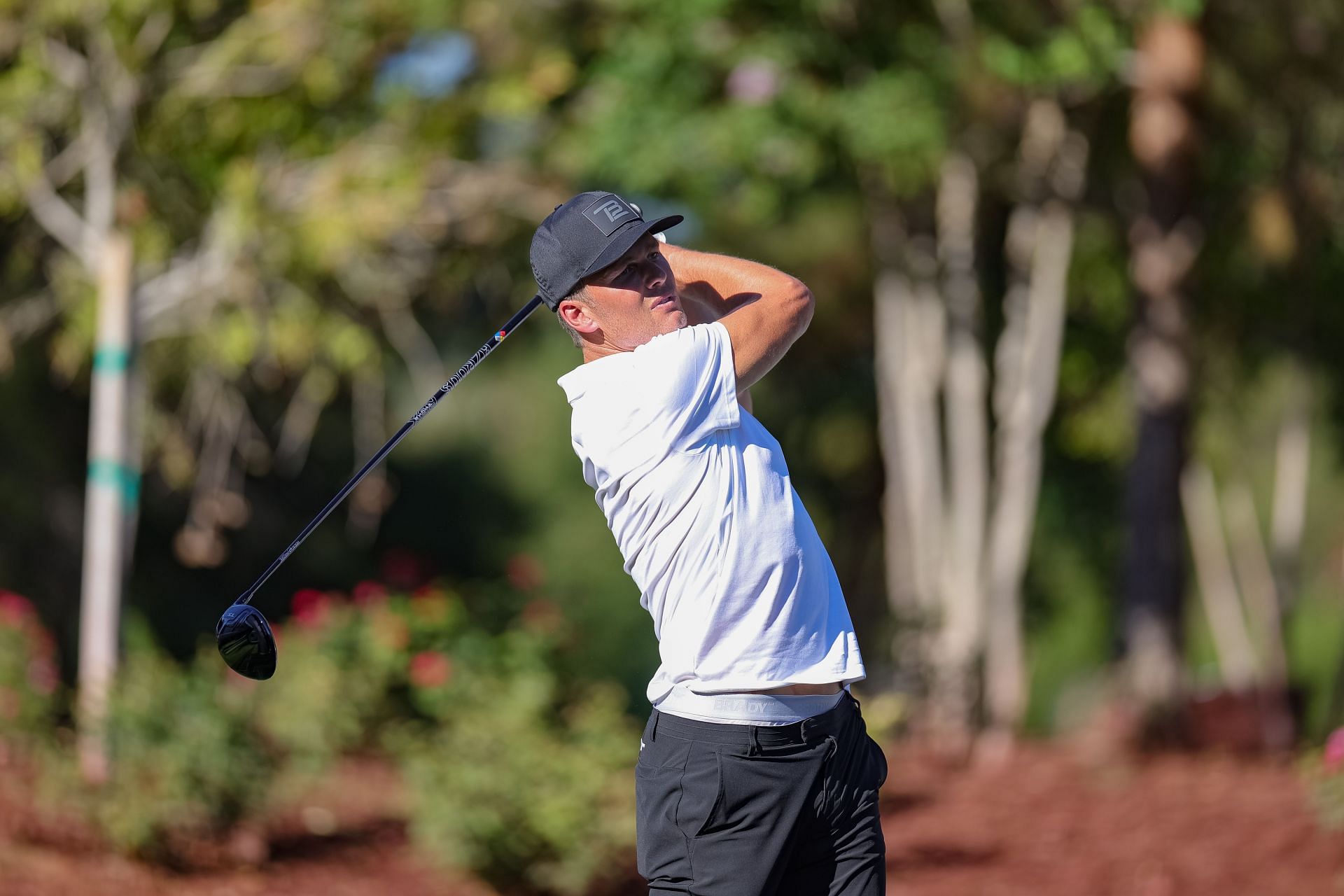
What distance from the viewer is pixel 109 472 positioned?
6859 mm

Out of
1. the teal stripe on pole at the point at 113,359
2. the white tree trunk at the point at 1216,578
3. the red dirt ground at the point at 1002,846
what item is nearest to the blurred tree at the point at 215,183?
the teal stripe on pole at the point at 113,359

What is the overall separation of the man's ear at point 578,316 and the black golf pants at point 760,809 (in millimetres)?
745

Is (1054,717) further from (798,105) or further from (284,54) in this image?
(284,54)

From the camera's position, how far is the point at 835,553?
16.1 meters

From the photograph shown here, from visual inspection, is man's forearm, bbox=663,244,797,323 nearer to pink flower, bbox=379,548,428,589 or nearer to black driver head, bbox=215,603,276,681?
black driver head, bbox=215,603,276,681

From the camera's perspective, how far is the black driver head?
126 inches

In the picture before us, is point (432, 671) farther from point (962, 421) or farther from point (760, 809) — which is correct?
point (760, 809)

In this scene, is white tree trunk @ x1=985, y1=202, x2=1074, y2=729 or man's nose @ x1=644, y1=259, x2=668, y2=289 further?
white tree trunk @ x1=985, y1=202, x2=1074, y2=729

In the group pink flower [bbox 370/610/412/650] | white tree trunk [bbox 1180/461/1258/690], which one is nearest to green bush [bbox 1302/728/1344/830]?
pink flower [bbox 370/610/412/650]

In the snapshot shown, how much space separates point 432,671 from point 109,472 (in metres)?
1.82

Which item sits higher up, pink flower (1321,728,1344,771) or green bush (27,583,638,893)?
green bush (27,583,638,893)

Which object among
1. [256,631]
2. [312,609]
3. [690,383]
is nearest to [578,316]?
[690,383]

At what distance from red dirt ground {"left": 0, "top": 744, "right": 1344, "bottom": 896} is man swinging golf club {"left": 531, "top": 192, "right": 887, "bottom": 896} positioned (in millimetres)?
3217

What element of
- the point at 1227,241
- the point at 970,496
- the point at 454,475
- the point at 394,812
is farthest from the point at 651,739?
the point at 454,475
